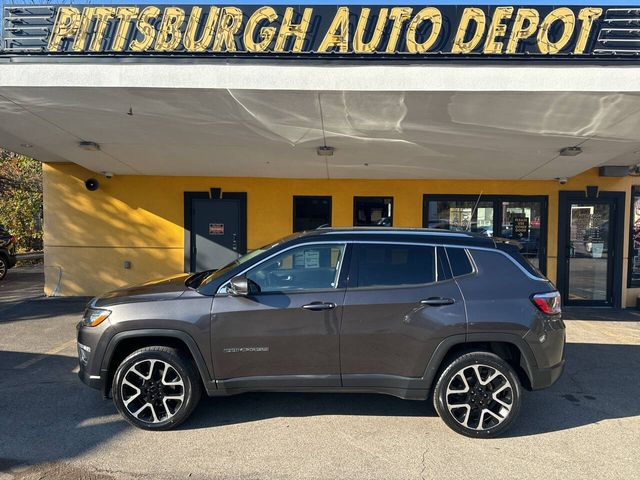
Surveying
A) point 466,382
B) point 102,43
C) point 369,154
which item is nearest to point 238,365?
point 466,382

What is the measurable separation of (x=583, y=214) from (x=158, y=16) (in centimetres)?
922

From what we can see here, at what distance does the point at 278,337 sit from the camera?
350 cm

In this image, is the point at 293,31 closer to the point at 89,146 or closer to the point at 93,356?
the point at 93,356

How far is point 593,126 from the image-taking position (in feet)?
17.9

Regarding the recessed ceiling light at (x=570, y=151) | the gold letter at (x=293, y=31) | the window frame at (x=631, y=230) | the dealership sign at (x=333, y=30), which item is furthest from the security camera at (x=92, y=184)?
the window frame at (x=631, y=230)

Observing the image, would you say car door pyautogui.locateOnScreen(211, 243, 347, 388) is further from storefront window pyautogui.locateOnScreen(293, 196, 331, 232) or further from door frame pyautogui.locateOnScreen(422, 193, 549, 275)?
door frame pyautogui.locateOnScreen(422, 193, 549, 275)

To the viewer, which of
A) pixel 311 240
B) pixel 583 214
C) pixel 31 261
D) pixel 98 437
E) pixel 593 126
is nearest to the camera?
pixel 98 437

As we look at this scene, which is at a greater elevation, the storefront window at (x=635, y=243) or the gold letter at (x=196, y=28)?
the gold letter at (x=196, y=28)

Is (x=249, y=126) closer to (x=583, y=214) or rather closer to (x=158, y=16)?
(x=158, y=16)

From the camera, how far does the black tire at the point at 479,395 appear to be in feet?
11.5

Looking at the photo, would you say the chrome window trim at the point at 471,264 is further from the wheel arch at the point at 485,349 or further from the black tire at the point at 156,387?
the black tire at the point at 156,387

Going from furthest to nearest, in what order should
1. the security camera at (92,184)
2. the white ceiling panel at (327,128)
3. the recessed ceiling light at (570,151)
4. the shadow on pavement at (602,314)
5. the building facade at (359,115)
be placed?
the security camera at (92,184), the shadow on pavement at (602,314), the recessed ceiling light at (570,151), the white ceiling panel at (327,128), the building facade at (359,115)

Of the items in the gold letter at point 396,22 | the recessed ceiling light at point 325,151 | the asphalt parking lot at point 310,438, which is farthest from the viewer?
the recessed ceiling light at point 325,151

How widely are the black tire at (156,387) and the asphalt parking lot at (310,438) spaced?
13cm
